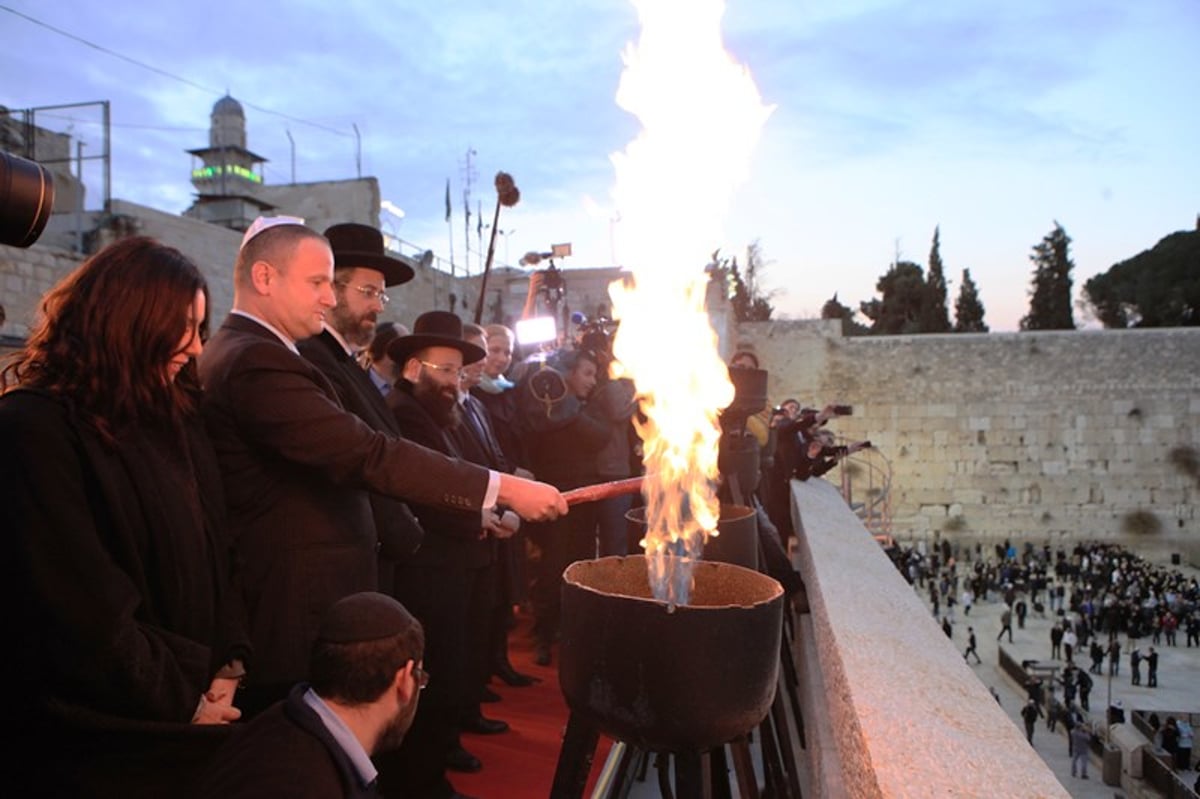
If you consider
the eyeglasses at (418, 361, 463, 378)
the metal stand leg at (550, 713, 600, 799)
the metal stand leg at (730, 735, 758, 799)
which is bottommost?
the metal stand leg at (730, 735, 758, 799)

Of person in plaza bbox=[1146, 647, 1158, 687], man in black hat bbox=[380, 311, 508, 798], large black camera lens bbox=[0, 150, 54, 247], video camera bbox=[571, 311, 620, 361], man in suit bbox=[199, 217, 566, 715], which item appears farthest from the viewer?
person in plaza bbox=[1146, 647, 1158, 687]

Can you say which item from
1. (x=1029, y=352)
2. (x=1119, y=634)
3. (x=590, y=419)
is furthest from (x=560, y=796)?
(x=1029, y=352)

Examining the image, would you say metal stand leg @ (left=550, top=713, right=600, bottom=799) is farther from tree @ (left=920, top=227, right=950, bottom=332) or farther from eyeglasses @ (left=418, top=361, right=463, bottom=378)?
tree @ (left=920, top=227, right=950, bottom=332)

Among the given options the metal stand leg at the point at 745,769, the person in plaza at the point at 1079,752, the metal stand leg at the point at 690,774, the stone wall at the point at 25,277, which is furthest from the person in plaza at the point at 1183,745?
the stone wall at the point at 25,277

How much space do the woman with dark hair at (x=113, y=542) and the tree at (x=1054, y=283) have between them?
125 feet

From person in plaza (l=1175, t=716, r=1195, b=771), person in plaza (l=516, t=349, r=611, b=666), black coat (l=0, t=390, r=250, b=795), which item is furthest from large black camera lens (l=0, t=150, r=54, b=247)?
Answer: person in plaza (l=1175, t=716, r=1195, b=771)

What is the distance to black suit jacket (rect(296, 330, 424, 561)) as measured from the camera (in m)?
2.29

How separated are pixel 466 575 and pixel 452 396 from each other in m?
0.70

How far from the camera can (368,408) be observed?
232 centimetres

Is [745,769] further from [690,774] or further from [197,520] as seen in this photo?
[197,520]

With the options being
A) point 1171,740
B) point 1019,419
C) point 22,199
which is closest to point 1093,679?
point 1171,740

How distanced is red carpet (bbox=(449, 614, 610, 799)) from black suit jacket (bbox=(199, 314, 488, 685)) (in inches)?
53.3

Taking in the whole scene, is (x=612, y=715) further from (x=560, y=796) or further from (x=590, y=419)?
(x=590, y=419)

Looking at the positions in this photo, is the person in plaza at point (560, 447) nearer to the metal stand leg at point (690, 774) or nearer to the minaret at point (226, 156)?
the metal stand leg at point (690, 774)
